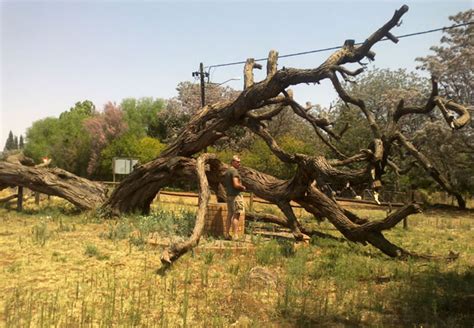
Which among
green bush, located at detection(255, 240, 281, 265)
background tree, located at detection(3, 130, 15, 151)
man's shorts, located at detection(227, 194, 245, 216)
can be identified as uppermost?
background tree, located at detection(3, 130, 15, 151)

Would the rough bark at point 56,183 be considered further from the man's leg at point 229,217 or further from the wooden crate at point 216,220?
A: the man's leg at point 229,217

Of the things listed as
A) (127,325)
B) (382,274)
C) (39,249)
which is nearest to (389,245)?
(382,274)

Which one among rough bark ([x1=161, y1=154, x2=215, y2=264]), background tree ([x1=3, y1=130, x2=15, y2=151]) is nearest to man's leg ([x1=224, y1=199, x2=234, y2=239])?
rough bark ([x1=161, y1=154, x2=215, y2=264])

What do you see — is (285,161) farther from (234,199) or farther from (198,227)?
(198,227)

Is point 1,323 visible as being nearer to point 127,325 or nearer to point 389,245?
point 127,325

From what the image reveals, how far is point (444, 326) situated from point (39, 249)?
7.07 m

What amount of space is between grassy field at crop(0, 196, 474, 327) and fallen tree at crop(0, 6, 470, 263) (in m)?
0.69

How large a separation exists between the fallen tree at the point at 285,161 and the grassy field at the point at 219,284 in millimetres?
690

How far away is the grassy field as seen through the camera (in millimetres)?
5699

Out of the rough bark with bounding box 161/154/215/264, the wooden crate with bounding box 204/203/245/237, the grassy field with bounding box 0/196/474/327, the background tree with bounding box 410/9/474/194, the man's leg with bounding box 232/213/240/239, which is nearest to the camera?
the grassy field with bounding box 0/196/474/327

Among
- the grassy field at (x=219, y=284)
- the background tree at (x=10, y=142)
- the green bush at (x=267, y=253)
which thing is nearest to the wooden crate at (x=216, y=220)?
the grassy field at (x=219, y=284)

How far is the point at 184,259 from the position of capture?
27.6 feet

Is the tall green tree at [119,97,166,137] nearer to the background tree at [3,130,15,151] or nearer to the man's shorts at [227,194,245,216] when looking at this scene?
the man's shorts at [227,194,245,216]

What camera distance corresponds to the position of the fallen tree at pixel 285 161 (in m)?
8.90
